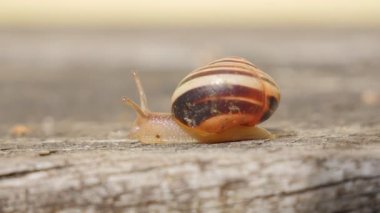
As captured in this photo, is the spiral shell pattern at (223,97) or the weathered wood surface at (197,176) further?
the spiral shell pattern at (223,97)

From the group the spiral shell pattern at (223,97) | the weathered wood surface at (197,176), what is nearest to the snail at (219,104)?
the spiral shell pattern at (223,97)

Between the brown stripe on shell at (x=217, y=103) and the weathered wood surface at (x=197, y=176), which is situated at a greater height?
the brown stripe on shell at (x=217, y=103)

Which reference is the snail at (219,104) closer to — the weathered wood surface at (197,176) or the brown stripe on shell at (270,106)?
the brown stripe on shell at (270,106)

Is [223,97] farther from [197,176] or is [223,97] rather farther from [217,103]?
[197,176]

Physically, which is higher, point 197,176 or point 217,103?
point 217,103

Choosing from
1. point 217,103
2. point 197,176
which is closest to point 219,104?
point 217,103

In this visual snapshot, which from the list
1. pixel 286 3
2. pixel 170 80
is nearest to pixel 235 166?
pixel 170 80

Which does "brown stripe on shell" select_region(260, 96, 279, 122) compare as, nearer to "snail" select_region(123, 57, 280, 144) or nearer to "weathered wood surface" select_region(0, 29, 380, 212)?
"snail" select_region(123, 57, 280, 144)

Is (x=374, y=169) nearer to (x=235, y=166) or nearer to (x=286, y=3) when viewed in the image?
(x=235, y=166)
